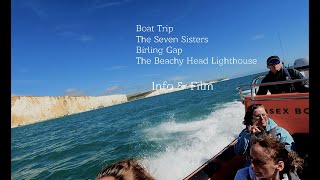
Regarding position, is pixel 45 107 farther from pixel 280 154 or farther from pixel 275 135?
pixel 280 154

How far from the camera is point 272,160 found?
2.07 m

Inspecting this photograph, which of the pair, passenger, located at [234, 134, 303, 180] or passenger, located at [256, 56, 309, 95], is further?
passenger, located at [256, 56, 309, 95]

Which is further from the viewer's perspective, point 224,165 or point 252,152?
point 224,165

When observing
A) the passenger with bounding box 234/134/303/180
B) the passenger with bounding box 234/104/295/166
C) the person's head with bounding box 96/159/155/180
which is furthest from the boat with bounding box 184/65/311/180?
the person's head with bounding box 96/159/155/180

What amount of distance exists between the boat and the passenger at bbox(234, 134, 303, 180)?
1.96 meters

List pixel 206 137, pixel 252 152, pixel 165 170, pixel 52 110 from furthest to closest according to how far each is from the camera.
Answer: pixel 52 110 < pixel 206 137 < pixel 165 170 < pixel 252 152

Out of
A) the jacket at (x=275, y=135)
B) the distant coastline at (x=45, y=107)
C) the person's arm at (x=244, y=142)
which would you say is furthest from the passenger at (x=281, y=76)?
the distant coastline at (x=45, y=107)

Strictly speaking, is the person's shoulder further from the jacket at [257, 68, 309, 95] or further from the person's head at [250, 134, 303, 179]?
the person's head at [250, 134, 303, 179]

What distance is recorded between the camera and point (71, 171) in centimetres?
1023

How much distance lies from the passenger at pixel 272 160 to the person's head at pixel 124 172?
4.61 feet

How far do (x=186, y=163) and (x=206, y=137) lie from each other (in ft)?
11.6

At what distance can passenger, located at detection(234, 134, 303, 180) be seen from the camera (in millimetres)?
2070
